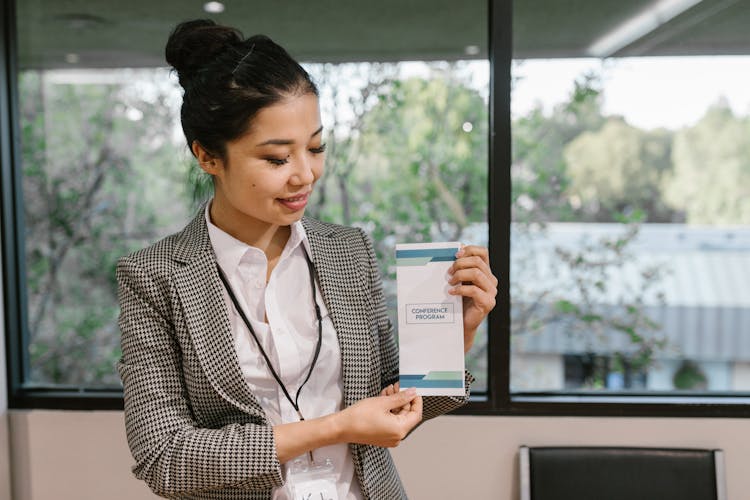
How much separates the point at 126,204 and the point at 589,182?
1757 millimetres

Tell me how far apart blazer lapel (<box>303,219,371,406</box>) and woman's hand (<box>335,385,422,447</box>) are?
102mm

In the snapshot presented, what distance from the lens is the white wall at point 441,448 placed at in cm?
224

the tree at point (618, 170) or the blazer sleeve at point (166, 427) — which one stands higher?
the tree at point (618, 170)

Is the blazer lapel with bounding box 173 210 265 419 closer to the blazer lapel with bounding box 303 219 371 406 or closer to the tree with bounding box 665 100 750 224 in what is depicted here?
the blazer lapel with bounding box 303 219 371 406

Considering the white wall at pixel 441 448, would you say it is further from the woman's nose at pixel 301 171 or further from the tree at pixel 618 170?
the woman's nose at pixel 301 171

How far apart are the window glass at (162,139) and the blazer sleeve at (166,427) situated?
1197 millimetres

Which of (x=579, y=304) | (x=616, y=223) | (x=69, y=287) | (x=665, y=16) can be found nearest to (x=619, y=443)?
(x=579, y=304)

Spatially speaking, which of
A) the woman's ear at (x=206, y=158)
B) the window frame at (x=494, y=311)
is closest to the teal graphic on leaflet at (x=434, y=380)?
the woman's ear at (x=206, y=158)

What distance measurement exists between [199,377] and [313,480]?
0.28 metres

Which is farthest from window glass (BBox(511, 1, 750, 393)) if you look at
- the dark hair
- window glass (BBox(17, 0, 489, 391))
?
the dark hair

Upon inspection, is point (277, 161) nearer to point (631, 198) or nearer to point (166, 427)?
point (166, 427)

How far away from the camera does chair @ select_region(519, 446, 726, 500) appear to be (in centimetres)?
216

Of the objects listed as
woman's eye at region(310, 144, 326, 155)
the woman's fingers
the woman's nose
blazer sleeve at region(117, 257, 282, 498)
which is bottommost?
blazer sleeve at region(117, 257, 282, 498)

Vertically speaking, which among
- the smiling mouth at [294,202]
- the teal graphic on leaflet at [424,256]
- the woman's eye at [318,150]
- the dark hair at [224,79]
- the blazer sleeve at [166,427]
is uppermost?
the dark hair at [224,79]
